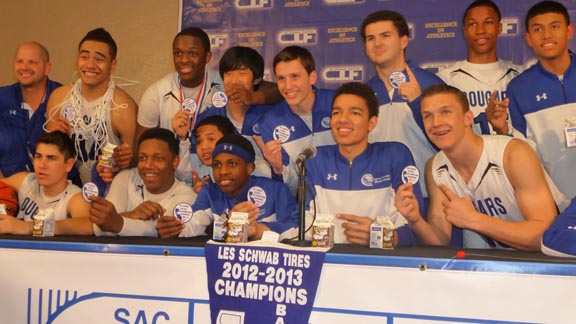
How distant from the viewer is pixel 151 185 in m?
4.01

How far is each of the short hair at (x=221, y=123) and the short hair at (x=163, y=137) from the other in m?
0.20

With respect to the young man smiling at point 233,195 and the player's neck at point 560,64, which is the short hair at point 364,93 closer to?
the young man smiling at point 233,195

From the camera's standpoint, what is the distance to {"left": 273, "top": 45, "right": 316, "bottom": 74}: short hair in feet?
13.1

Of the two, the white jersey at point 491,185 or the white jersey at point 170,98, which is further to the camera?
the white jersey at point 170,98

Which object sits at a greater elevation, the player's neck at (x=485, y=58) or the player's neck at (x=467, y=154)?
the player's neck at (x=485, y=58)

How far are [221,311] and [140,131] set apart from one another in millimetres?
2189

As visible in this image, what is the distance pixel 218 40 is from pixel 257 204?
1.54 meters

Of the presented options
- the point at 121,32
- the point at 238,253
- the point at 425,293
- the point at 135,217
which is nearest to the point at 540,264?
the point at 425,293

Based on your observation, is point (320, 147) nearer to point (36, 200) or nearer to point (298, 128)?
point (298, 128)

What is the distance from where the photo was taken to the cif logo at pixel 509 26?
384 cm

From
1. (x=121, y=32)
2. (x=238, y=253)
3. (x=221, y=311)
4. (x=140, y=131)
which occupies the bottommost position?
(x=221, y=311)

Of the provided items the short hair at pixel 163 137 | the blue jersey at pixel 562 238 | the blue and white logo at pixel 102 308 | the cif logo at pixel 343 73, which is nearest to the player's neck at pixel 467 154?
the blue jersey at pixel 562 238

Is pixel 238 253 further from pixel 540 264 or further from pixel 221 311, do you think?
pixel 540 264

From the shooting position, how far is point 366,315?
235 cm
